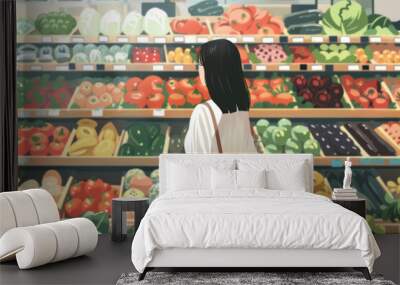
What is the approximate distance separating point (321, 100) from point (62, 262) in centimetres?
355

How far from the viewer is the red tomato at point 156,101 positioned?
7539mm

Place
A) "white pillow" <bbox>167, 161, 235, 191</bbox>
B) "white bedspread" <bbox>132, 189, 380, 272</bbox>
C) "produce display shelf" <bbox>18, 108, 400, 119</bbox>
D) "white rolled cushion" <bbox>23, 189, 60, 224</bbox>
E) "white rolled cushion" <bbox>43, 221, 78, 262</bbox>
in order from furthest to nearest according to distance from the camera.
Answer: "produce display shelf" <bbox>18, 108, 400, 119</bbox> < "white pillow" <bbox>167, 161, 235, 191</bbox> < "white rolled cushion" <bbox>23, 189, 60, 224</bbox> < "white rolled cushion" <bbox>43, 221, 78, 262</bbox> < "white bedspread" <bbox>132, 189, 380, 272</bbox>

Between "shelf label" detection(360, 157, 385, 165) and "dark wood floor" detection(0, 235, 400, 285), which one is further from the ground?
"shelf label" detection(360, 157, 385, 165)

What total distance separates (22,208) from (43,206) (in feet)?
0.97

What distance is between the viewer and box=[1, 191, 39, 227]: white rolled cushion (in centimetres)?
575

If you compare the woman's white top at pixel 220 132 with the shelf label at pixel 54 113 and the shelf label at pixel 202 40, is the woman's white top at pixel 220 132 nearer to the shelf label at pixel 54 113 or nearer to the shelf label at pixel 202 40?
the shelf label at pixel 202 40

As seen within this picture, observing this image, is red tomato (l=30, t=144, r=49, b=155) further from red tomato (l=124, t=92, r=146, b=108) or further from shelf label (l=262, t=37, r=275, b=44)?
shelf label (l=262, t=37, r=275, b=44)

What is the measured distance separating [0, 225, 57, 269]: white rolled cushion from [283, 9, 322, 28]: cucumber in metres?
3.79

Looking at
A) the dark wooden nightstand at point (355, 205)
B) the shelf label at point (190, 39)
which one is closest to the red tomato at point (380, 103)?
the dark wooden nightstand at point (355, 205)

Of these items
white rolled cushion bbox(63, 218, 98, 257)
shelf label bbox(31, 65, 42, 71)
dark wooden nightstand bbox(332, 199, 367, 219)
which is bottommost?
white rolled cushion bbox(63, 218, 98, 257)

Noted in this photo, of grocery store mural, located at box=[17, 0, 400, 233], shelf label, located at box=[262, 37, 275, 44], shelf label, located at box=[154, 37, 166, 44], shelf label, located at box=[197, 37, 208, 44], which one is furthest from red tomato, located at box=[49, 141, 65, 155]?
shelf label, located at box=[262, 37, 275, 44]

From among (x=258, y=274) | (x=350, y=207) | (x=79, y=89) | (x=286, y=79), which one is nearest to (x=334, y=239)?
(x=258, y=274)

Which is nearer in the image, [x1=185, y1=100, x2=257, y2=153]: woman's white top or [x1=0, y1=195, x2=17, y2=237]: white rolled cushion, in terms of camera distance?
[x1=0, y1=195, x2=17, y2=237]: white rolled cushion

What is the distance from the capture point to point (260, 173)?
6789 millimetres
